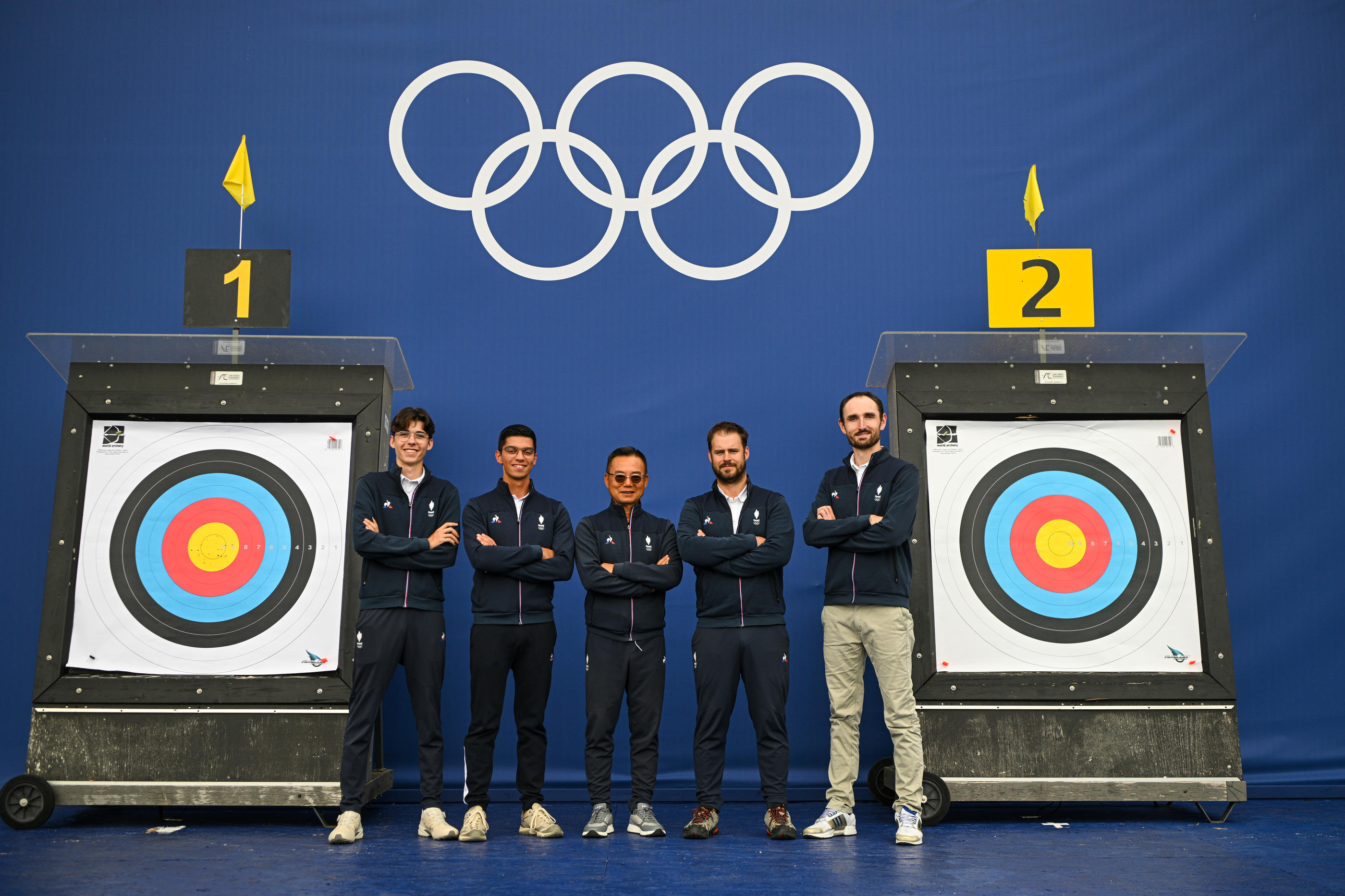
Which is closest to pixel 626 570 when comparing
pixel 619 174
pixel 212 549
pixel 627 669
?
pixel 627 669

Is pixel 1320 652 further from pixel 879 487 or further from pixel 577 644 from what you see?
pixel 577 644

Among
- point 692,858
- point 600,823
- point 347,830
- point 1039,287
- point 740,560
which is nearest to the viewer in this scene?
point 692,858

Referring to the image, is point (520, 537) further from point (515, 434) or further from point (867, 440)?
point (867, 440)

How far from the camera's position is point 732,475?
392 centimetres

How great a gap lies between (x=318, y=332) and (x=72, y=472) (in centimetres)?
128

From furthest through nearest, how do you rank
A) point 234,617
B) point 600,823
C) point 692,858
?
1. point 234,617
2. point 600,823
3. point 692,858

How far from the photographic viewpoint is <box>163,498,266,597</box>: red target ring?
419cm

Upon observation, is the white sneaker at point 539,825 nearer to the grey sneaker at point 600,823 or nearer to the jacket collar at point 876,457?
the grey sneaker at point 600,823

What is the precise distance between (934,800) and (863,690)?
0.49 metres

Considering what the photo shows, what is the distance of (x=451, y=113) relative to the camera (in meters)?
5.17

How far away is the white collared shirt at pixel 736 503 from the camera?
392 cm

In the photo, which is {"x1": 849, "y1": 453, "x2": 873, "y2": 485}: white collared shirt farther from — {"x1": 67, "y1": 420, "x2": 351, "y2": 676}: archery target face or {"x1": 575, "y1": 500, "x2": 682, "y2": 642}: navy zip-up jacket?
{"x1": 67, "y1": 420, "x2": 351, "y2": 676}: archery target face

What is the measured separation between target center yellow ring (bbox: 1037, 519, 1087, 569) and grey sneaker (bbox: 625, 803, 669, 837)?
1901mm

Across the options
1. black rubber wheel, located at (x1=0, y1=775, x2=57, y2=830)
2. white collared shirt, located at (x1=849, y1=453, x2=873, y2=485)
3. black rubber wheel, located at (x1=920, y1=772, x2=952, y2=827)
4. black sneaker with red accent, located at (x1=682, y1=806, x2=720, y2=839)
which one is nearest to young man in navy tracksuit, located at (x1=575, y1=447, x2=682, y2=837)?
black sneaker with red accent, located at (x1=682, y1=806, x2=720, y2=839)
